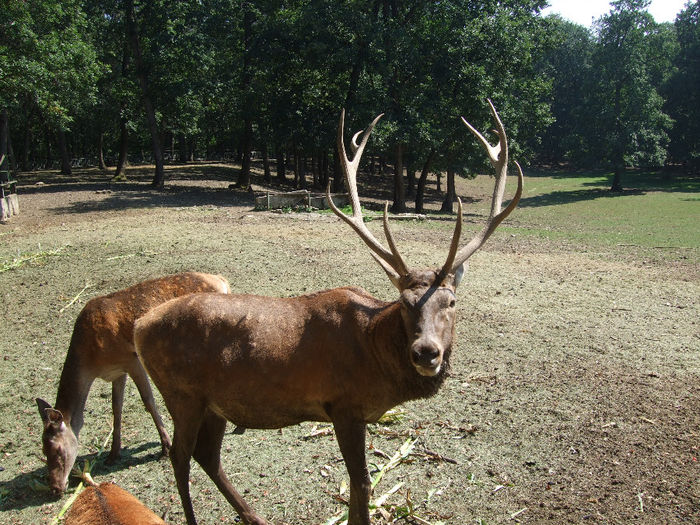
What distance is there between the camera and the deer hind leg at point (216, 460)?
14.8ft

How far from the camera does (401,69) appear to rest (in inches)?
1013

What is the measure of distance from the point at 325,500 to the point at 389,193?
3597 cm

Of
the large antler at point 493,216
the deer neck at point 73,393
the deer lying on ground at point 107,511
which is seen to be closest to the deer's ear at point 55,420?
the deer neck at point 73,393

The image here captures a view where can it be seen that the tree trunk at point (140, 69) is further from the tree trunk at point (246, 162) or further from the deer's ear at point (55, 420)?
the deer's ear at point (55, 420)

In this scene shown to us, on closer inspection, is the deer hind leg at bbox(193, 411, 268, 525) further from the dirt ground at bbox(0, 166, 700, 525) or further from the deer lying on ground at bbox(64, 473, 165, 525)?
the deer lying on ground at bbox(64, 473, 165, 525)

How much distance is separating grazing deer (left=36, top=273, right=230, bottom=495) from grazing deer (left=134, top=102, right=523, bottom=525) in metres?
1.45

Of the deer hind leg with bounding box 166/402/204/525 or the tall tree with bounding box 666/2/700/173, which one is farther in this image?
the tall tree with bounding box 666/2/700/173

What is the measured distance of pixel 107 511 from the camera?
3.42 meters

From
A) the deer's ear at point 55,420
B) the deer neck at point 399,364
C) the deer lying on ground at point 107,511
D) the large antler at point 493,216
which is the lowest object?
the deer's ear at point 55,420

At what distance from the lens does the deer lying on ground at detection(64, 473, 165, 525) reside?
133 inches

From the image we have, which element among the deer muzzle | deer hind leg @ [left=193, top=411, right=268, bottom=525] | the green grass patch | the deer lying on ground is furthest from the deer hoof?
the green grass patch

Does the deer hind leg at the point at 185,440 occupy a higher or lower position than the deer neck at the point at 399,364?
lower

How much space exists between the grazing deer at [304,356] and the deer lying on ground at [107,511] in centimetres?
73

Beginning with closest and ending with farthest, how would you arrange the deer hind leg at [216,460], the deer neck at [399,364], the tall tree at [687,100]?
the deer neck at [399,364] → the deer hind leg at [216,460] → the tall tree at [687,100]
